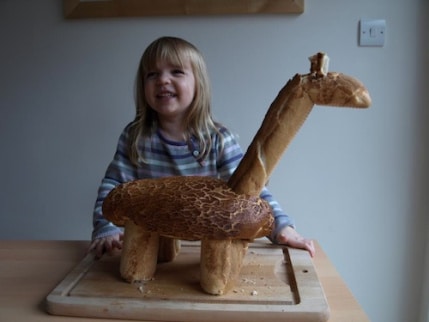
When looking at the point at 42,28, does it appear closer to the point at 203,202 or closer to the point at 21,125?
the point at 21,125

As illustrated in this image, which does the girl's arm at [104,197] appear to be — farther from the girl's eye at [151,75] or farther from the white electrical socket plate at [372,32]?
the white electrical socket plate at [372,32]

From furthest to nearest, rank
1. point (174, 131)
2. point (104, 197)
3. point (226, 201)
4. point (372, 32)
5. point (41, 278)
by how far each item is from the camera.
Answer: point (372, 32) → point (174, 131) → point (104, 197) → point (41, 278) → point (226, 201)

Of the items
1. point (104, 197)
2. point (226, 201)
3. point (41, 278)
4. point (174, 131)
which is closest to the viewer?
point (226, 201)

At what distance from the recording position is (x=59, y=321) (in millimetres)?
486

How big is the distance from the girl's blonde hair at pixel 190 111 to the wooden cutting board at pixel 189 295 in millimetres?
294

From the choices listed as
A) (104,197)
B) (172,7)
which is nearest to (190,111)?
(104,197)

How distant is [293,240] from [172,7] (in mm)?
674

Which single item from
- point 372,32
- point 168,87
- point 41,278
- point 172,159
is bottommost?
point 41,278

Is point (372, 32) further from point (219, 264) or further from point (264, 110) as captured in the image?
point (219, 264)

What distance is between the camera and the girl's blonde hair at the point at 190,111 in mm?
796

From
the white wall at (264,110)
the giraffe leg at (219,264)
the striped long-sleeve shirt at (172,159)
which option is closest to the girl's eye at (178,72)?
the striped long-sleeve shirt at (172,159)

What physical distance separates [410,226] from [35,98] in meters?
1.09

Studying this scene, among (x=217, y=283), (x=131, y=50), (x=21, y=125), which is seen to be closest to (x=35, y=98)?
(x=21, y=125)

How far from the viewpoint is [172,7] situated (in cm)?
102
